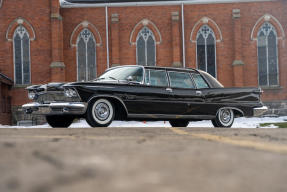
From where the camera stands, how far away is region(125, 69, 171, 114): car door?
31.5ft

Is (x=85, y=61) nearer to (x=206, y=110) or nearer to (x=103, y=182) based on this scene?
(x=206, y=110)

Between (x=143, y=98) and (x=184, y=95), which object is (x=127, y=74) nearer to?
(x=143, y=98)

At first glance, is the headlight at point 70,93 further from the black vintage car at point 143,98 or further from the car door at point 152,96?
the car door at point 152,96

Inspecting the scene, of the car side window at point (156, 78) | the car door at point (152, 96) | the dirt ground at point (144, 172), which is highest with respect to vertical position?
the car side window at point (156, 78)

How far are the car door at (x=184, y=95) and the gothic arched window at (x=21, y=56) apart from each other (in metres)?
18.4

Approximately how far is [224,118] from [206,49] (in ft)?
58.8

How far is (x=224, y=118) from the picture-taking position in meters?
11.3

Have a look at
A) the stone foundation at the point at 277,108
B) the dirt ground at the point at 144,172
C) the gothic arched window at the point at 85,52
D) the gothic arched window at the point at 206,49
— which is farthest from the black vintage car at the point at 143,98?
the gothic arched window at the point at 85,52

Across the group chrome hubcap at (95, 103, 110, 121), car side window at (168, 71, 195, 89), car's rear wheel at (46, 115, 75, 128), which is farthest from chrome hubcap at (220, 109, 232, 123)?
car's rear wheel at (46, 115, 75, 128)

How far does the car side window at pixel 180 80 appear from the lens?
1059 centimetres

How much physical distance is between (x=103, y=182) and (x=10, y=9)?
27047 millimetres

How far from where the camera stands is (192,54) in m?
28.5

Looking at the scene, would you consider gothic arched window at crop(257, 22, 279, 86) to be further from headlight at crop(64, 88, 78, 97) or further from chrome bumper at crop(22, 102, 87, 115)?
headlight at crop(64, 88, 78, 97)

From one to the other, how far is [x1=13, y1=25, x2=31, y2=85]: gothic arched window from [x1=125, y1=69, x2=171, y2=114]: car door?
61.1 feet
